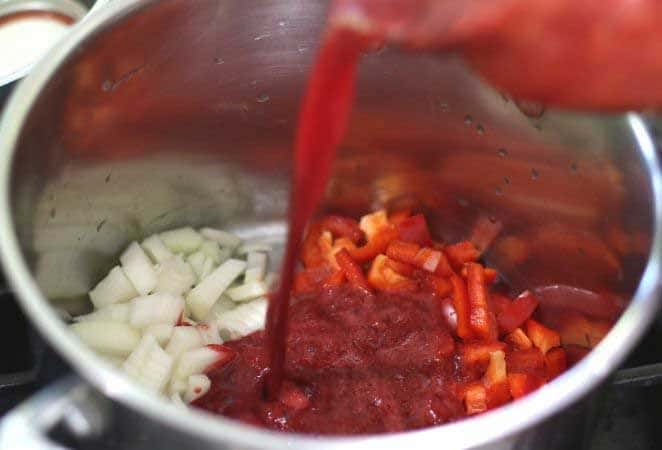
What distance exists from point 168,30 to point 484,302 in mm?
839

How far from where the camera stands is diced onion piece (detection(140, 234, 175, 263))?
72.0 inches

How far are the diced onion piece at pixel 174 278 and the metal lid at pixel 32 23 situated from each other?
0.67 metres

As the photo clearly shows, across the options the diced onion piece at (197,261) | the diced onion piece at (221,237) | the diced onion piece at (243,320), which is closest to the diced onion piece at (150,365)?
the diced onion piece at (243,320)

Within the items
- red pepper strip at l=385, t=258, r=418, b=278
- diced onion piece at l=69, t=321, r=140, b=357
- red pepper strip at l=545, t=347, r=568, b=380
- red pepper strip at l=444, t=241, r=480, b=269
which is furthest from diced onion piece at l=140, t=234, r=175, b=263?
red pepper strip at l=545, t=347, r=568, b=380

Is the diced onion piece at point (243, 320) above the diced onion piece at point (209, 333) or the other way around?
the other way around

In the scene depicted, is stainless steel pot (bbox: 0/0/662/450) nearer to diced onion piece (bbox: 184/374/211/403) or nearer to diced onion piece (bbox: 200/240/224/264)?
diced onion piece (bbox: 200/240/224/264)

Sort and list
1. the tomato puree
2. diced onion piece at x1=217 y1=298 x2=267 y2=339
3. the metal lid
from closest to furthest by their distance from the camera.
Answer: the tomato puree
diced onion piece at x1=217 y1=298 x2=267 y2=339
the metal lid

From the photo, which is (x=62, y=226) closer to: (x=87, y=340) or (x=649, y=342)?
(x=87, y=340)

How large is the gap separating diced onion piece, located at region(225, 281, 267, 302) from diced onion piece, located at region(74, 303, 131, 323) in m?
0.23

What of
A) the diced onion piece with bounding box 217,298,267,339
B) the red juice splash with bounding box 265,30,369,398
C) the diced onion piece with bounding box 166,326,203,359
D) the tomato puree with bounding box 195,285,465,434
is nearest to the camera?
the red juice splash with bounding box 265,30,369,398

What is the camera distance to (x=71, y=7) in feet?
6.93

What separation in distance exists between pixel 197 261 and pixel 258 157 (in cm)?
27

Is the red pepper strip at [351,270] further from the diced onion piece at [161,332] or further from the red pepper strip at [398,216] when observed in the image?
the diced onion piece at [161,332]

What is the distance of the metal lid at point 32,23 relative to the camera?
2043mm
